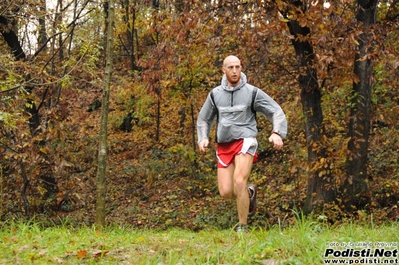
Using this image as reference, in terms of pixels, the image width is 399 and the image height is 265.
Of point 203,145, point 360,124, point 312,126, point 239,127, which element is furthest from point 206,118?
point 360,124

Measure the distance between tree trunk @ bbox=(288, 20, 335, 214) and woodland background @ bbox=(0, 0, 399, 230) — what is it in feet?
0.09

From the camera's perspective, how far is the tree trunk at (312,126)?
31.0 feet

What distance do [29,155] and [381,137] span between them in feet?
30.2

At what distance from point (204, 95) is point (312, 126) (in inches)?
167

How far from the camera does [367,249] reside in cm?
381

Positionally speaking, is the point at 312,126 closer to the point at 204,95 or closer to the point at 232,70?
the point at 204,95

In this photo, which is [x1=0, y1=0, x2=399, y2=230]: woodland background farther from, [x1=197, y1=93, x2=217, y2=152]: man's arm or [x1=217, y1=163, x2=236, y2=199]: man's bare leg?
[x1=217, y1=163, x2=236, y2=199]: man's bare leg

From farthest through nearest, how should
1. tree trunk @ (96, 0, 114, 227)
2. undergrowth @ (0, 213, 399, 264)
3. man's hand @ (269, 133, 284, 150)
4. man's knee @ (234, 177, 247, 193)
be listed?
tree trunk @ (96, 0, 114, 227), man's knee @ (234, 177, 247, 193), man's hand @ (269, 133, 284, 150), undergrowth @ (0, 213, 399, 264)

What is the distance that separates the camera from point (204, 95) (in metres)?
13.4

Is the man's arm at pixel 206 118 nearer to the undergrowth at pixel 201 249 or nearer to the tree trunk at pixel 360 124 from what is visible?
the undergrowth at pixel 201 249

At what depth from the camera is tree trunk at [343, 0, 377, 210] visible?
926cm

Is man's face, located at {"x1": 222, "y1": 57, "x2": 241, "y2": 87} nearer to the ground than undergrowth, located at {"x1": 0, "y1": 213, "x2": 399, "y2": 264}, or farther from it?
farther from it

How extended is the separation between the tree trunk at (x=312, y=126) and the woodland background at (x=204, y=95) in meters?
0.03

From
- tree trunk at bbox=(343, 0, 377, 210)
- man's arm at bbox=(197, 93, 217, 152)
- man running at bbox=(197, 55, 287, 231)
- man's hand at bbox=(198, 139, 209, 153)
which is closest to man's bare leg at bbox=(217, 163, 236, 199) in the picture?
man running at bbox=(197, 55, 287, 231)
